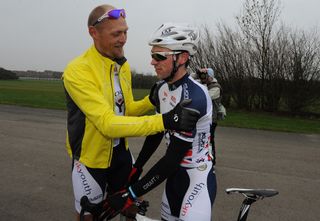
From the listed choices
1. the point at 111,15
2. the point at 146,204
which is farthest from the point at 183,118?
the point at 111,15

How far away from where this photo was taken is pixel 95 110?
239 cm

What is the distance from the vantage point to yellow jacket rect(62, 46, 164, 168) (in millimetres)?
2297

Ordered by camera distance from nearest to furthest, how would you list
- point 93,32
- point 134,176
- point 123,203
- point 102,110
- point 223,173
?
1. point 123,203
2. point 102,110
3. point 93,32
4. point 134,176
5. point 223,173

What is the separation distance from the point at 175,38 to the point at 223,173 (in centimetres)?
488

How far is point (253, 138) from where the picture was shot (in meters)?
10.9

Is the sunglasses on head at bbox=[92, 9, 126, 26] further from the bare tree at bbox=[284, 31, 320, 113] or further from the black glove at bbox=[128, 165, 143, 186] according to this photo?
the bare tree at bbox=[284, 31, 320, 113]

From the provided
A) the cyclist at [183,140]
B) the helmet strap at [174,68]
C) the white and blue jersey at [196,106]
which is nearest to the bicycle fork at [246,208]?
the cyclist at [183,140]

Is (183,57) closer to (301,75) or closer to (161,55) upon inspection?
(161,55)

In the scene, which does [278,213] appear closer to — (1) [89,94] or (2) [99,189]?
(2) [99,189]

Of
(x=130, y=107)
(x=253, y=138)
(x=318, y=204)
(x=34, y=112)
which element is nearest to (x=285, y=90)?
(x=253, y=138)

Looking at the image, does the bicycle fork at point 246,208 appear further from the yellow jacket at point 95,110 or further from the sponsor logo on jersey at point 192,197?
the yellow jacket at point 95,110

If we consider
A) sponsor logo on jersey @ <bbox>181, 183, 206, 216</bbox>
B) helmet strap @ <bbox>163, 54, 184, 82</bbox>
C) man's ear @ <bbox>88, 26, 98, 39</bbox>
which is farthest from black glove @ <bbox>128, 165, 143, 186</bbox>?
man's ear @ <bbox>88, 26, 98, 39</bbox>

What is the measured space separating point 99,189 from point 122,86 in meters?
0.86

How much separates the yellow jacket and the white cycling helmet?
0.49m
